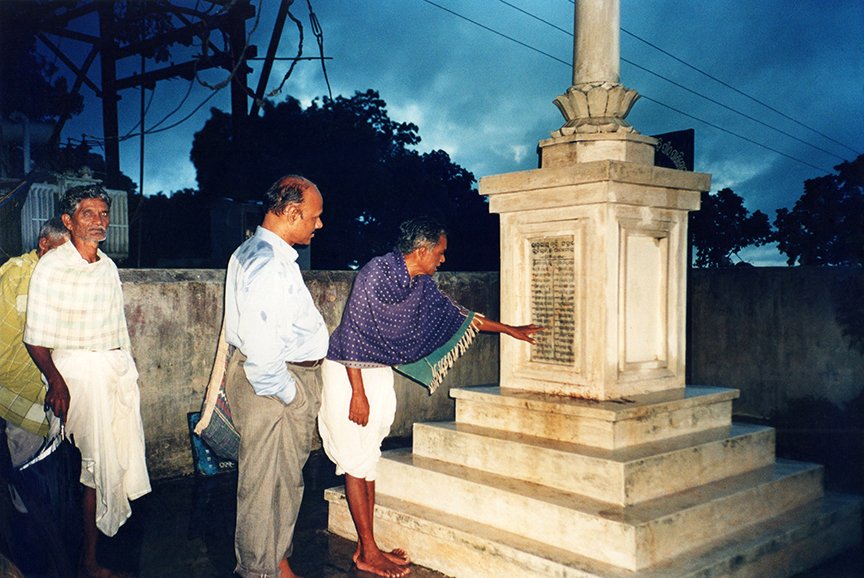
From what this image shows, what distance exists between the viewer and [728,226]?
16906 millimetres

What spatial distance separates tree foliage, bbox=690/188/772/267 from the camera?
15508mm

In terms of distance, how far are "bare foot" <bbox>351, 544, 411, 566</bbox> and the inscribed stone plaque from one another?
144 cm

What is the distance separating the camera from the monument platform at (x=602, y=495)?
332 centimetres

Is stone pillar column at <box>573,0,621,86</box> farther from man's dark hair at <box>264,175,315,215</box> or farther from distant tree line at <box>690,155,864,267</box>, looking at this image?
distant tree line at <box>690,155,864,267</box>

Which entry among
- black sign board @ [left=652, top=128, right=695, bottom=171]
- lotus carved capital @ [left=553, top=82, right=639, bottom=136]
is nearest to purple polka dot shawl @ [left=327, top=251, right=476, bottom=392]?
lotus carved capital @ [left=553, top=82, right=639, bottom=136]

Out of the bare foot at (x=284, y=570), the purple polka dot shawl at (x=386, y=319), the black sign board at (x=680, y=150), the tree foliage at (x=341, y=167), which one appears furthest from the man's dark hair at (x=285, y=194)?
the tree foliage at (x=341, y=167)

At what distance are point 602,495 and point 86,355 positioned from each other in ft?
9.00

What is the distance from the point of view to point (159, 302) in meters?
5.56

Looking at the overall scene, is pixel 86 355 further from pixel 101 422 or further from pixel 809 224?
pixel 809 224

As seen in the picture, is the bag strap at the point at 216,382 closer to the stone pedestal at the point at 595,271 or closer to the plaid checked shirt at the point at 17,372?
the plaid checked shirt at the point at 17,372

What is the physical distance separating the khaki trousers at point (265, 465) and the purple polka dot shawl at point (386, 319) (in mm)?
445

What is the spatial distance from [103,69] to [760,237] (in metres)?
14.4

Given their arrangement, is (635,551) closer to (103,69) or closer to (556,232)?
(556,232)

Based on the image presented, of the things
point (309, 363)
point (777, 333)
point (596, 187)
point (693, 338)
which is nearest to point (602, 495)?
point (309, 363)
